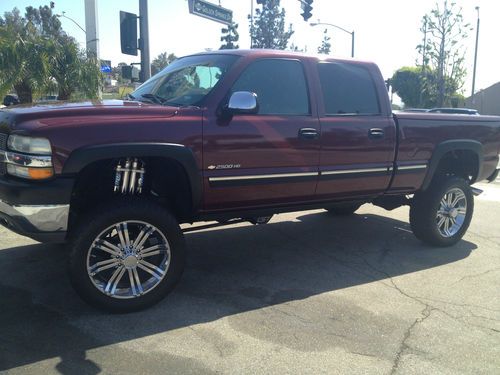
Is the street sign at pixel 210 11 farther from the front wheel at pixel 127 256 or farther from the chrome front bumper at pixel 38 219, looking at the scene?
the chrome front bumper at pixel 38 219

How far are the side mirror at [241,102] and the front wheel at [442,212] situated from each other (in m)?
2.73

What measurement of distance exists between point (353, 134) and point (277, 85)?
2.93 feet

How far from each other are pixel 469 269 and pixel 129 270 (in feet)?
Answer: 11.3

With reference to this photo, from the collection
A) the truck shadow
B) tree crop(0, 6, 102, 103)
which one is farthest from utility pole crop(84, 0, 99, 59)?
the truck shadow

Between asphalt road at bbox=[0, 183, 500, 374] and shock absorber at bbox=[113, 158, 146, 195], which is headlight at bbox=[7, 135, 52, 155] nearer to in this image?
shock absorber at bbox=[113, 158, 146, 195]

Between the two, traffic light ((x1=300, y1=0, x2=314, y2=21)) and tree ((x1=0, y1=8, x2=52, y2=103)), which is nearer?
tree ((x1=0, y1=8, x2=52, y2=103))

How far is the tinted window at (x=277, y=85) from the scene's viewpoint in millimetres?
4180

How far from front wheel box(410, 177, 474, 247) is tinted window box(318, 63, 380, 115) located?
128 cm

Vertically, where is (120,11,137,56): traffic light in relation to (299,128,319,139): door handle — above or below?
above

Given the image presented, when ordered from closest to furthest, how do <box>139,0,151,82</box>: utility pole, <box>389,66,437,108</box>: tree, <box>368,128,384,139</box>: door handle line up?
<box>368,128,384,139</box>: door handle → <box>139,0,151,82</box>: utility pole → <box>389,66,437,108</box>: tree

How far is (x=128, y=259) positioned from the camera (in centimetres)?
363

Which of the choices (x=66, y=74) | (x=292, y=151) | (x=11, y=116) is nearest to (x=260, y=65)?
(x=292, y=151)

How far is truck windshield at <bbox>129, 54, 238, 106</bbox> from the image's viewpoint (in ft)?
13.4

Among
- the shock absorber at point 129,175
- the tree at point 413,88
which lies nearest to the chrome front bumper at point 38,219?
the shock absorber at point 129,175
